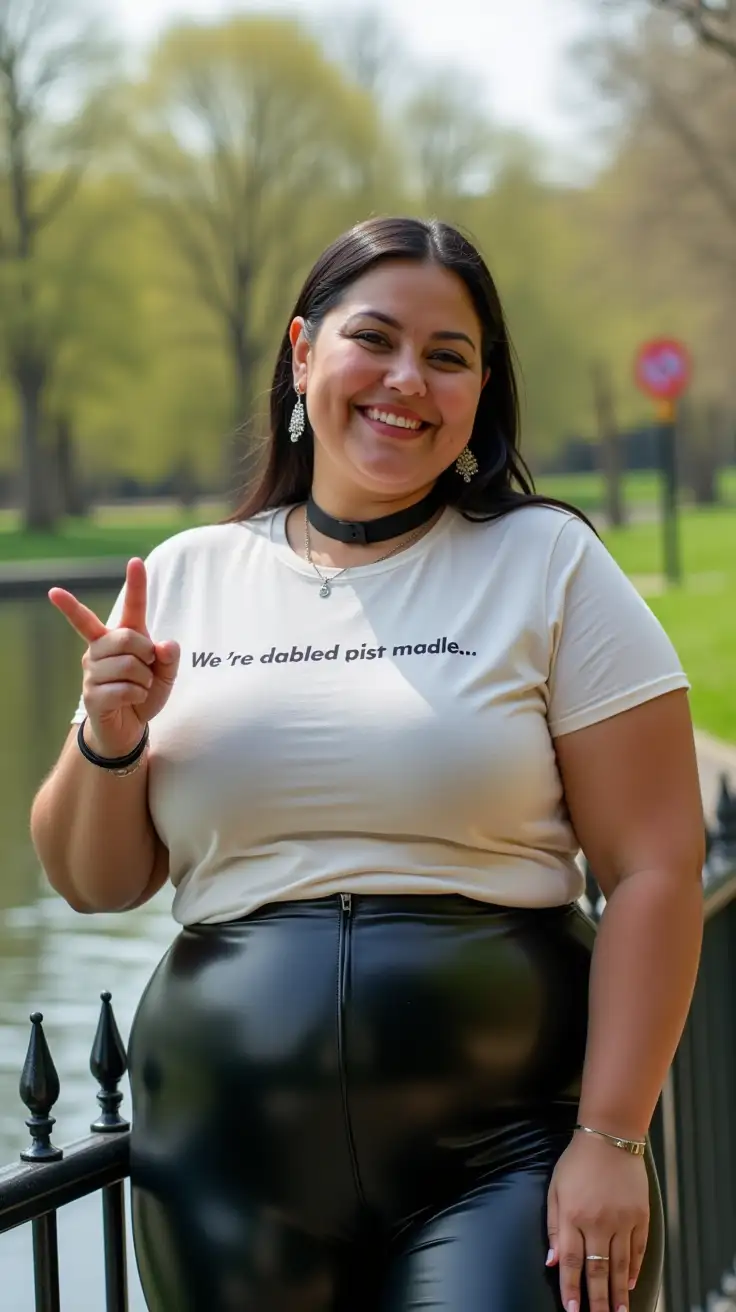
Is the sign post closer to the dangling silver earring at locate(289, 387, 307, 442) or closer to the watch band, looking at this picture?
the dangling silver earring at locate(289, 387, 307, 442)

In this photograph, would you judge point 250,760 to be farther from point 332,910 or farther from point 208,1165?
point 208,1165

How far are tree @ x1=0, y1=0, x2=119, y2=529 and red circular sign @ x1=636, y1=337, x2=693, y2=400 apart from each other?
2018 cm

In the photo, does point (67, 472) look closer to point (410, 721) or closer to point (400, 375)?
point (400, 375)

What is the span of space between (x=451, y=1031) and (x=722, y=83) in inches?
913

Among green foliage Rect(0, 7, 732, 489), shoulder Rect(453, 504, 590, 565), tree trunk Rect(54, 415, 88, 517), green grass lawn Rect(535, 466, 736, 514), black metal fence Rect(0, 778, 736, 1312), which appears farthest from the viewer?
green grass lawn Rect(535, 466, 736, 514)

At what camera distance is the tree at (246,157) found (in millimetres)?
40094

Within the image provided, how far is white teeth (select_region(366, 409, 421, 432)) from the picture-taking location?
7.42ft

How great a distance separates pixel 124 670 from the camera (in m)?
2.11

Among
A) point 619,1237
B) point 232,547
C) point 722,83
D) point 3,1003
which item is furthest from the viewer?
point 722,83

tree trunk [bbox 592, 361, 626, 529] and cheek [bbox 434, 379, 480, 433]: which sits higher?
cheek [bbox 434, 379, 480, 433]

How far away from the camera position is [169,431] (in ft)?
142

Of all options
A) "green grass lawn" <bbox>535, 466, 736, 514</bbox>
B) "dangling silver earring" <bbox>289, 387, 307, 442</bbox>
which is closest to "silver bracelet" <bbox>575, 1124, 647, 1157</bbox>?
"dangling silver earring" <bbox>289, 387, 307, 442</bbox>

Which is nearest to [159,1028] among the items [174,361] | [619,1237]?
[619,1237]

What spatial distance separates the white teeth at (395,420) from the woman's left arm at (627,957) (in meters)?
0.45
